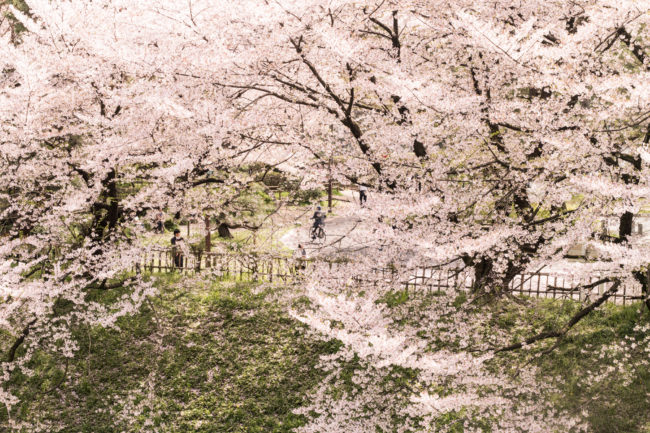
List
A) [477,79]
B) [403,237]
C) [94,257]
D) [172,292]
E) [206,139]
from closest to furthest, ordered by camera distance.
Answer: [403,237], [477,79], [206,139], [94,257], [172,292]

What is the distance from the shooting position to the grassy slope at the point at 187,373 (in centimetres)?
941

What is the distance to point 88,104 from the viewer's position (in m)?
10.7

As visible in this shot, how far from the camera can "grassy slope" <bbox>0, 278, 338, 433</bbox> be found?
941cm

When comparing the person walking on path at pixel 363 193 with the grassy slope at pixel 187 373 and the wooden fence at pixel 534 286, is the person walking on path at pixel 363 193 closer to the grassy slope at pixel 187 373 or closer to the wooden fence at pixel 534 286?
the wooden fence at pixel 534 286

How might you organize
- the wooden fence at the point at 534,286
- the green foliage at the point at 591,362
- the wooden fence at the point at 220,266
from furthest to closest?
the wooden fence at the point at 220,266 < the wooden fence at the point at 534,286 < the green foliage at the point at 591,362

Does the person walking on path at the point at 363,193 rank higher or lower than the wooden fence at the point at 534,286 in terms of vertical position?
higher

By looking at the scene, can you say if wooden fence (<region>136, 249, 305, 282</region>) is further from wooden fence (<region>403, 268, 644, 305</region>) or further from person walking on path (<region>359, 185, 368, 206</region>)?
wooden fence (<region>403, 268, 644, 305</region>)

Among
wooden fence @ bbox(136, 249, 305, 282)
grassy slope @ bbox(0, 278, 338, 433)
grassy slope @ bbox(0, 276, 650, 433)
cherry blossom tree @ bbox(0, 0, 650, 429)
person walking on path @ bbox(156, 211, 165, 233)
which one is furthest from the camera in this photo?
person walking on path @ bbox(156, 211, 165, 233)

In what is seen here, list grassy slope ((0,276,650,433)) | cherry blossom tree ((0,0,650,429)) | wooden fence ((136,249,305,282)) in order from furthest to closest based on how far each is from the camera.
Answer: wooden fence ((136,249,305,282)), grassy slope ((0,276,650,433)), cherry blossom tree ((0,0,650,429))

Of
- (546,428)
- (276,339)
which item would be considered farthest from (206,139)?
(546,428)

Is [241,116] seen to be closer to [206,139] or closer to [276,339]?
[206,139]

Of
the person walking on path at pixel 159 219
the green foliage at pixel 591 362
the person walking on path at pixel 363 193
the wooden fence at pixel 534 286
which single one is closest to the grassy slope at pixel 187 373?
the person walking on path at pixel 159 219

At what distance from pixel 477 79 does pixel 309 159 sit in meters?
3.45

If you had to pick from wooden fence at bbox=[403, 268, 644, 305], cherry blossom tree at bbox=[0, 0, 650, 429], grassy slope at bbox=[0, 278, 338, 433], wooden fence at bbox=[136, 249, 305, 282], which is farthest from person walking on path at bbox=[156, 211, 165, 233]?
wooden fence at bbox=[403, 268, 644, 305]
